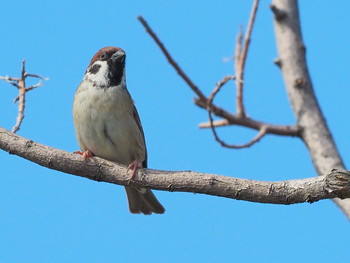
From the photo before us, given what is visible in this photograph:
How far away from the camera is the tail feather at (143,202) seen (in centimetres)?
691

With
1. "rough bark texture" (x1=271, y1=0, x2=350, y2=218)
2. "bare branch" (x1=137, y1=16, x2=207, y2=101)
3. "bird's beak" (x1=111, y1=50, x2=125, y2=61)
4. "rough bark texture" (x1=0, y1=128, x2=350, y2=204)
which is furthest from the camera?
"rough bark texture" (x1=271, y1=0, x2=350, y2=218)

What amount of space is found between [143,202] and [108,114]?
1.05 metres

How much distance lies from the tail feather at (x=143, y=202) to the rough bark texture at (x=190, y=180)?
5.25ft

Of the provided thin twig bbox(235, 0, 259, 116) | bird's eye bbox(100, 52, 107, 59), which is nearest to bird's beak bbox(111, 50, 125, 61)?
bird's eye bbox(100, 52, 107, 59)

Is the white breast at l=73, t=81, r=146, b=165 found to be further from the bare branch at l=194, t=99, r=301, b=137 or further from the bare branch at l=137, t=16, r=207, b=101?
the bare branch at l=194, t=99, r=301, b=137

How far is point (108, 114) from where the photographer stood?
20.8ft

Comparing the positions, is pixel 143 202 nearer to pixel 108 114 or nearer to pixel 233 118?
pixel 108 114

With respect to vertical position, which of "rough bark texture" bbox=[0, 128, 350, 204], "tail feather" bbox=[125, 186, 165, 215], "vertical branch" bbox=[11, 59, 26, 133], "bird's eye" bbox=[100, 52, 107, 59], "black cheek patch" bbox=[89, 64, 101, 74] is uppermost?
"bird's eye" bbox=[100, 52, 107, 59]

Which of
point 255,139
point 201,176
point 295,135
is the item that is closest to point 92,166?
point 201,176

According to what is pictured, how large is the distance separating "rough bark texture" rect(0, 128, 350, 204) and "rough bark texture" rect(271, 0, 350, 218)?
2.32 meters

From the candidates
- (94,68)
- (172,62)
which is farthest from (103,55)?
(172,62)

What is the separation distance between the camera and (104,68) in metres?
6.63

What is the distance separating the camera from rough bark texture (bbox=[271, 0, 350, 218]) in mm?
7129

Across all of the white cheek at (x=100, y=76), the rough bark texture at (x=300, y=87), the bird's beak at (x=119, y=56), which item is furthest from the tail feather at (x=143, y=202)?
the rough bark texture at (x=300, y=87)
